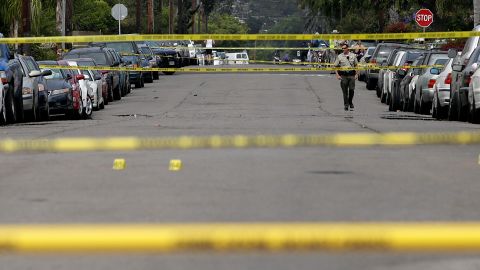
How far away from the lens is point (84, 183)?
37.8ft

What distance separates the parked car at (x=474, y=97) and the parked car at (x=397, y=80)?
32.6 ft

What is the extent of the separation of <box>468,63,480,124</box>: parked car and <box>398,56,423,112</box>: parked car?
7944 mm

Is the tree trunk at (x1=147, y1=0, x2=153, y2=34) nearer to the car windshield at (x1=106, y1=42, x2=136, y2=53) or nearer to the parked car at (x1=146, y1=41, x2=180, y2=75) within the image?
the parked car at (x1=146, y1=41, x2=180, y2=75)

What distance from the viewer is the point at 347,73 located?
101 feet

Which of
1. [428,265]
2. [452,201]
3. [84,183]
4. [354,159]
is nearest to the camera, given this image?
[428,265]

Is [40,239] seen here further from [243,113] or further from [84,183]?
[243,113]

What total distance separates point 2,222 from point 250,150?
6430mm

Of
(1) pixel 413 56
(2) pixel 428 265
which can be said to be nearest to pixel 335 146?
(2) pixel 428 265

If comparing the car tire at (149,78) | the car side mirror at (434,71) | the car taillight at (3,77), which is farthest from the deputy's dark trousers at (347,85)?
the car tire at (149,78)

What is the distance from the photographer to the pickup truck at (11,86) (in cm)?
2241

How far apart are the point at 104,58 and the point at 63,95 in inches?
462

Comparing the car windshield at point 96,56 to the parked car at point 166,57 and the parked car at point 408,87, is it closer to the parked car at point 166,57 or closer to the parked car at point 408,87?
the parked car at point 408,87

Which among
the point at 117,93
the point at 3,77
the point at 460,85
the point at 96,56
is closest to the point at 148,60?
the point at 117,93

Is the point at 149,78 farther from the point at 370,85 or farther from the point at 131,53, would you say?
the point at 370,85
